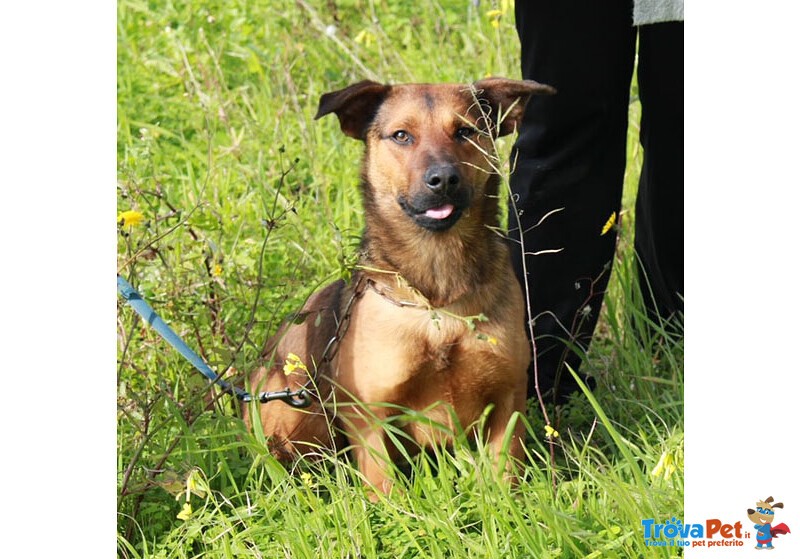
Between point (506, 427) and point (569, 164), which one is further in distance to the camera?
point (569, 164)

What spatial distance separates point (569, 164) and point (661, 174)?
47cm

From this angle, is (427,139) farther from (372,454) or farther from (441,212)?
(372,454)

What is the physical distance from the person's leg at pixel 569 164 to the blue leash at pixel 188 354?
794 millimetres

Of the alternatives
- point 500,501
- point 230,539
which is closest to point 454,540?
point 500,501

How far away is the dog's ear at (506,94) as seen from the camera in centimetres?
320

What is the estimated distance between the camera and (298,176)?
5258mm

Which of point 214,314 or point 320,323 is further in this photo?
point 214,314

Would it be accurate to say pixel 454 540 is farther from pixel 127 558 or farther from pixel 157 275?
pixel 157 275

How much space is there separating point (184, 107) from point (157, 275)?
1783 mm

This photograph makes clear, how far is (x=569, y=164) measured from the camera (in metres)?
3.63

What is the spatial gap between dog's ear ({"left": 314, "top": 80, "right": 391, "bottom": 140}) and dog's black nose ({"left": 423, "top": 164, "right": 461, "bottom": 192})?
364 mm

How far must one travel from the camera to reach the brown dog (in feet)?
10.4
